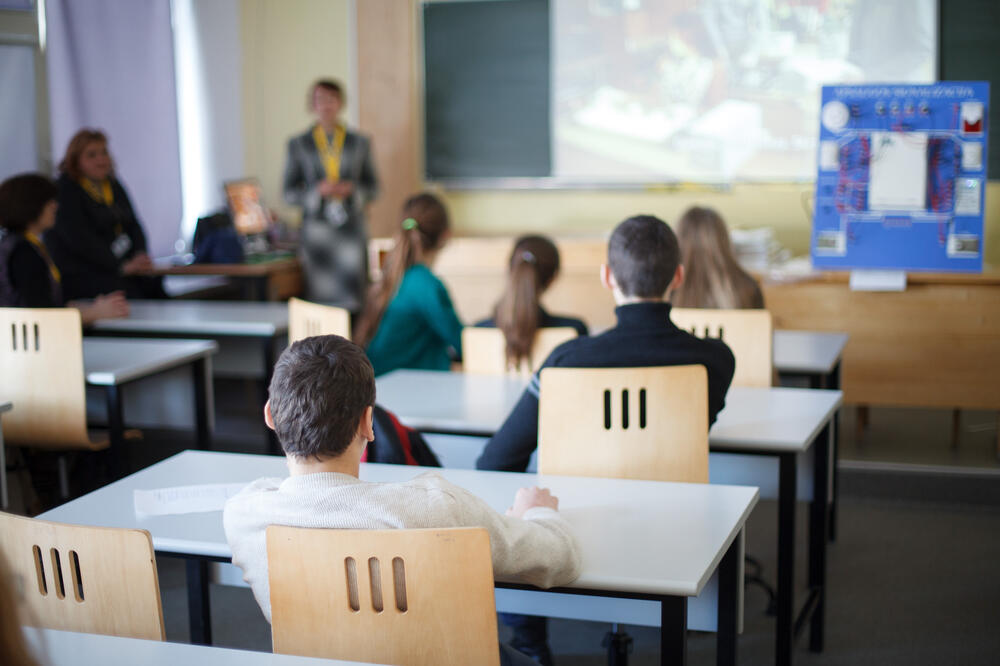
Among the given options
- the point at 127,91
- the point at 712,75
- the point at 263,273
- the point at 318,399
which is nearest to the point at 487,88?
the point at 712,75

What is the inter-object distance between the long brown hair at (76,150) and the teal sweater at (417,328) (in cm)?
210

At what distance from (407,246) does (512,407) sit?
41.3 inches

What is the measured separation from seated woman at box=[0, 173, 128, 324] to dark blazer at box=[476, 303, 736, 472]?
7.40 ft

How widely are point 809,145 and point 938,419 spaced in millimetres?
1755

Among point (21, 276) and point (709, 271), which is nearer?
point (709, 271)

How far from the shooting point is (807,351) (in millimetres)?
3592

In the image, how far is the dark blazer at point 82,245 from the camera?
16.0 ft

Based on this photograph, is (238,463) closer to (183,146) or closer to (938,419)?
(938,419)

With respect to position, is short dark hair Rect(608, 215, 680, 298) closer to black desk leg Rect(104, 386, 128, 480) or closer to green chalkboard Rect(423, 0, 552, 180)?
black desk leg Rect(104, 386, 128, 480)

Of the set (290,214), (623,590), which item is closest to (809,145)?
(290,214)

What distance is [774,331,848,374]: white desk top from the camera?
338cm

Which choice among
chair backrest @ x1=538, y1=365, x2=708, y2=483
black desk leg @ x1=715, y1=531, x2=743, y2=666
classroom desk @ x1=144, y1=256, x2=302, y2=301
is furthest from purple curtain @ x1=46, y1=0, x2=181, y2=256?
black desk leg @ x1=715, y1=531, x2=743, y2=666

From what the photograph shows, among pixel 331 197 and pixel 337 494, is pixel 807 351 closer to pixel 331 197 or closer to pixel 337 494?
pixel 337 494

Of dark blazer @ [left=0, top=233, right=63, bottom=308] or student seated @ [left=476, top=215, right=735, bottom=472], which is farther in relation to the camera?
dark blazer @ [left=0, top=233, right=63, bottom=308]
